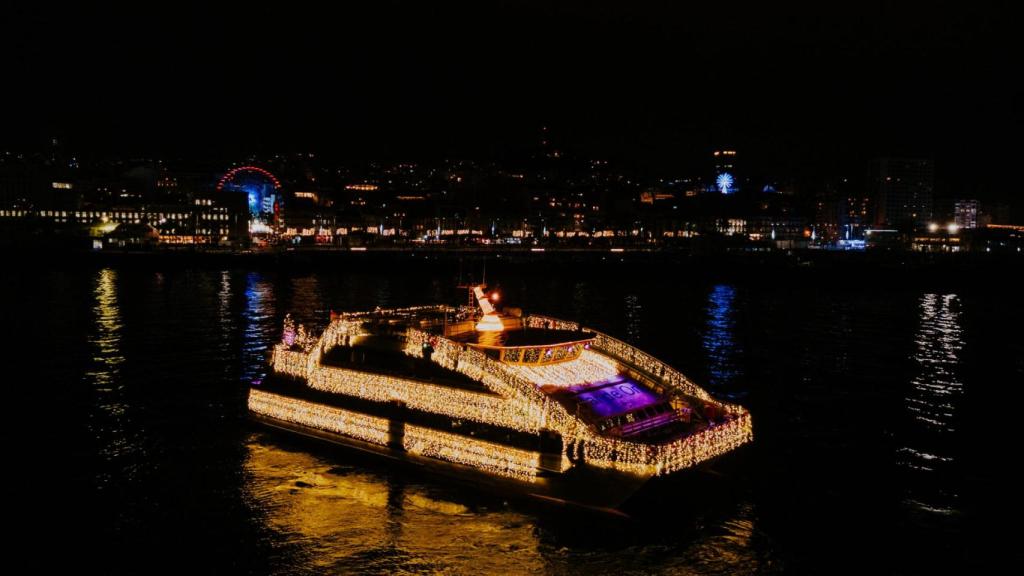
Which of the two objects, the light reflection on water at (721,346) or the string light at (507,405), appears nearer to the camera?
the string light at (507,405)

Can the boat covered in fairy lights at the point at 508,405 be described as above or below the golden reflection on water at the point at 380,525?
above

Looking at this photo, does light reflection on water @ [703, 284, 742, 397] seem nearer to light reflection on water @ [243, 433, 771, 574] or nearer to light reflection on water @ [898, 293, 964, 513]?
light reflection on water @ [898, 293, 964, 513]

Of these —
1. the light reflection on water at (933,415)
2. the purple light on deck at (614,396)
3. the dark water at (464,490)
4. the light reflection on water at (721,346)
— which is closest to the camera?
the dark water at (464,490)

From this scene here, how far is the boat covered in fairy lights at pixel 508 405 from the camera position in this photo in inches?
458

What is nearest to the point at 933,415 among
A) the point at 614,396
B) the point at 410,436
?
the point at 614,396

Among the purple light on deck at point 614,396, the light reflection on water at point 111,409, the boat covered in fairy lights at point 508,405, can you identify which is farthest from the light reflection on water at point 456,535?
the light reflection on water at point 111,409

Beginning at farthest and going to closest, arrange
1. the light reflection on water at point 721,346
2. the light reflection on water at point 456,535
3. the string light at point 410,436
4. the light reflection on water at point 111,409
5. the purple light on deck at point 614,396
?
the light reflection on water at point 721,346 → the light reflection on water at point 111,409 → the purple light on deck at point 614,396 → the string light at point 410,436 → the light reflection on water at point 456,535

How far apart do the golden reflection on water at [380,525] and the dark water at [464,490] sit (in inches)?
1.4

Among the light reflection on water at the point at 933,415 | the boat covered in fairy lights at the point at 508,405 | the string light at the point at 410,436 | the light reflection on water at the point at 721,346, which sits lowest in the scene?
the light reflection on water at the point at 933,415

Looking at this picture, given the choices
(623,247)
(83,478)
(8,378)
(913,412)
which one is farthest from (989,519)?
(623,247)

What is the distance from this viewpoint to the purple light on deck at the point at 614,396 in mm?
12489

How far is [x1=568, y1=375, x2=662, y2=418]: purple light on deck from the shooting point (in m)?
12.5

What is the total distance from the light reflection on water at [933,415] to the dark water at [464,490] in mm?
74

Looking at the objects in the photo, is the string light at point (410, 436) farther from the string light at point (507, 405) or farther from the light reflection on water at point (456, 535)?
the light reflection on water at point (456, 535)
